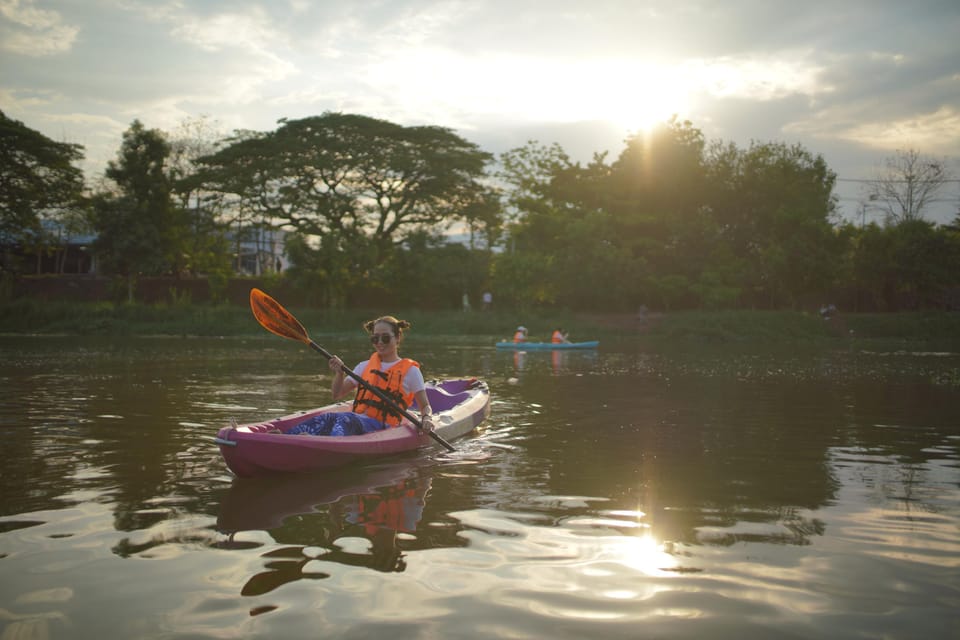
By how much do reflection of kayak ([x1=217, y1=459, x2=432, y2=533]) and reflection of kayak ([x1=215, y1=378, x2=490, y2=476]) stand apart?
0.31 ft

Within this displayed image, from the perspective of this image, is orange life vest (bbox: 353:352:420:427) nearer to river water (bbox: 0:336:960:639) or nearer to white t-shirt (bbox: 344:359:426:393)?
white t-shirt (bbox: 344:359:426:393)

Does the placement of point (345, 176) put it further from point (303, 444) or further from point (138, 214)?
point (303, 444)

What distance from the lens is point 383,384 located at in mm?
6840

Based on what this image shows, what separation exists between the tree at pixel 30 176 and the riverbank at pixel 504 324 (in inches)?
164

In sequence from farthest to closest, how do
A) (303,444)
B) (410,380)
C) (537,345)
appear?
1. (537,345)
2. (410,380)
3. (303,444)

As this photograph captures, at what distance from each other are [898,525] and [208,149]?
36161 millimetres

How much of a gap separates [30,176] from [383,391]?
29723mm

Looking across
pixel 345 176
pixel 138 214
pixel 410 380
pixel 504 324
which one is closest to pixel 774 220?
pixel 504 324

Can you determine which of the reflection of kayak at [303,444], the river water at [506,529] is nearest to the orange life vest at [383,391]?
the reflection of kayak at [303,444]

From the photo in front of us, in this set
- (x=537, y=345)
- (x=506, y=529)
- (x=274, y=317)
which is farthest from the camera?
(x=537, y=345)

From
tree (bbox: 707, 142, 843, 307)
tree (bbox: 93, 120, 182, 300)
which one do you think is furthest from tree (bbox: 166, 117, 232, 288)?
tree (bbox: 707, 142, 843, 307)

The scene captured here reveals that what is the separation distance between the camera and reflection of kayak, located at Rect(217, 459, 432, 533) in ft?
15.6

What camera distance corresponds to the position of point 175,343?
2348 centimetres

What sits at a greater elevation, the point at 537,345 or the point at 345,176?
the point at 345,176
